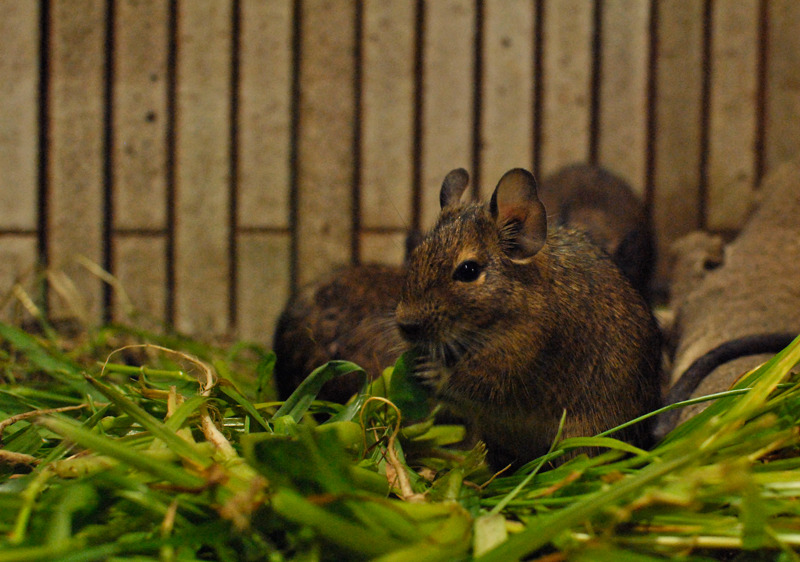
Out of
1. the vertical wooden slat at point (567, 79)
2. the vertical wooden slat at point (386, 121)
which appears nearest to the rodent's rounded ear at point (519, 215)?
the vertical wooden slat at point (386, 121)

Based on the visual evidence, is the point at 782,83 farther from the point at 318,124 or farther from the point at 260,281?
the point at 260,281

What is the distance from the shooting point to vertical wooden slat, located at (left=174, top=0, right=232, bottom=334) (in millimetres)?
4277

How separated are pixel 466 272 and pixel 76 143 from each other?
316 centimetres

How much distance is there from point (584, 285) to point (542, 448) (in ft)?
1.81

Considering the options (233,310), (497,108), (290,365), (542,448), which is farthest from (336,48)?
(542,448)

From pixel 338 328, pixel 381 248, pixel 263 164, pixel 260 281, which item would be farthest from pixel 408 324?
pixel 263 164

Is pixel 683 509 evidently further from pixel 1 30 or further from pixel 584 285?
pixel 1 30

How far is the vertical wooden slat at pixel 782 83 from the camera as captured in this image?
4.38 meters

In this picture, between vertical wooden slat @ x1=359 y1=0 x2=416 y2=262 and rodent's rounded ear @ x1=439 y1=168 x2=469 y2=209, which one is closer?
rodent's rounded ear @ x1=439 y1=168 x2=469 y2=209

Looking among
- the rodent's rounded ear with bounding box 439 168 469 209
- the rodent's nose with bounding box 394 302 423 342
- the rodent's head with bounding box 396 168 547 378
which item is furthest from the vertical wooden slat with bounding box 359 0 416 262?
the rodent's nose with bounding box 394 302 423 342

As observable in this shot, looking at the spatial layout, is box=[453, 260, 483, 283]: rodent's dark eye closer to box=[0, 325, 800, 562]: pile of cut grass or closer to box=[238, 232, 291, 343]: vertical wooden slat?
box=[0, 325, 800, 562]: pile of cut grass

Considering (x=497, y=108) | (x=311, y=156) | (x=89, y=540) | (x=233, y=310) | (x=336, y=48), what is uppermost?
(x=336, y=48)

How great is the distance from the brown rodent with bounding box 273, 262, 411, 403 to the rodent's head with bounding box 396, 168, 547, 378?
579 millimetres

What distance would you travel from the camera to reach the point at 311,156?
4.42 meters
